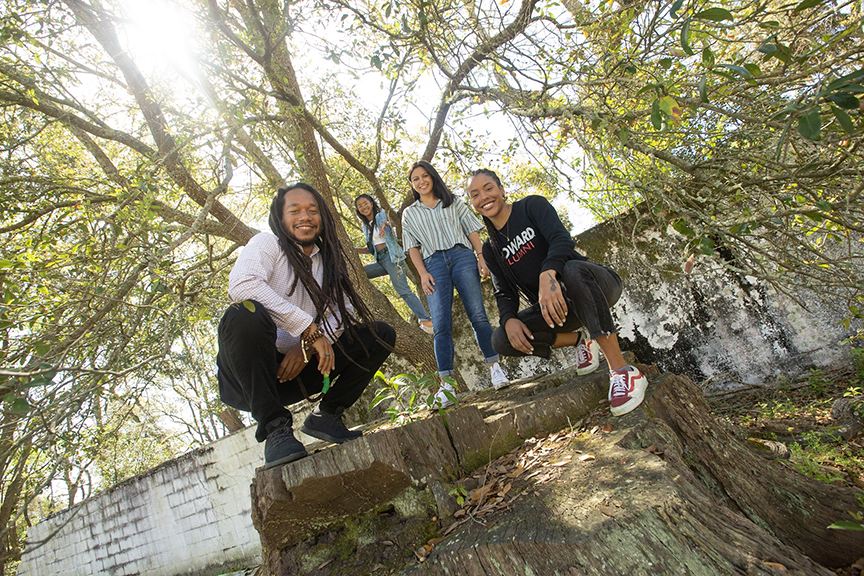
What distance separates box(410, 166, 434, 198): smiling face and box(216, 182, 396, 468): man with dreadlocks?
123cm

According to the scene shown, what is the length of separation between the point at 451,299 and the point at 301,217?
1.48 meters

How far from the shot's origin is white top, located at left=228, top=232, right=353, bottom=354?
93.0 inches

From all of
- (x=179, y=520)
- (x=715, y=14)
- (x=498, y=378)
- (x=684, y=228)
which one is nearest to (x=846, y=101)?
(x=715, y=14)

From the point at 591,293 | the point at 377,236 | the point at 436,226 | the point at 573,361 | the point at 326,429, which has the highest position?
the point at 377,236

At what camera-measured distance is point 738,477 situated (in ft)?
6.81

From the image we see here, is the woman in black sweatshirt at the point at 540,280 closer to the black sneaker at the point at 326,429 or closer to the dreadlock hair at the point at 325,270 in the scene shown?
the dreadlock hair at the point at 325,270

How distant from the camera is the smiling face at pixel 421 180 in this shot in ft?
12.7

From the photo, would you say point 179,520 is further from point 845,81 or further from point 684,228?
point 845,81

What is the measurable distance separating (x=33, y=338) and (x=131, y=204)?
3.67ft

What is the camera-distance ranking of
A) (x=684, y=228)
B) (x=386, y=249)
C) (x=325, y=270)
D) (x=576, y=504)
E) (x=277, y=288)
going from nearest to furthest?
(x=576, y=504), (x=684, y=228), (x=277, y=288), (x=325, y=270), (x=386, y=249)

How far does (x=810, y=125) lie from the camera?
1285 mm

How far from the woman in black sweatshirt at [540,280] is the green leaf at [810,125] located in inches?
49.1

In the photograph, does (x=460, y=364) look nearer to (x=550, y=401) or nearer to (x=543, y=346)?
(x=543, y=346)

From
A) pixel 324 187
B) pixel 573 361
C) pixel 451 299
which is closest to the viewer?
pixel 451 299
